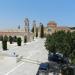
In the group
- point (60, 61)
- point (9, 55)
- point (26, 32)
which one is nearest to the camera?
point (60, 61)

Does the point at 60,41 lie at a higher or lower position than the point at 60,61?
higher

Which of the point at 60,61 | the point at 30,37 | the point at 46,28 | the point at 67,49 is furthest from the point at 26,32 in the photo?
the point at 67,49

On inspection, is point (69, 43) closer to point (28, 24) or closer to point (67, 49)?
point (67, 49)

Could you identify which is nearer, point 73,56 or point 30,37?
point 73,56

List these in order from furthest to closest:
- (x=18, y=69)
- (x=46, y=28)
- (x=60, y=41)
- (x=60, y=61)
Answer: (x=46, y=28) < (x=60, y=61) < (x=18, y=69) < (x=60, y=41)

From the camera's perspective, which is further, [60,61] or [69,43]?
[60,61]

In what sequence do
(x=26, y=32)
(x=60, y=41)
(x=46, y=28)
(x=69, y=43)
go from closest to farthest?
(x=69, y=43)
(x=60, y=41)
(x=26, y=32)
(x=46, y=28)

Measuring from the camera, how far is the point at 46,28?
12181cm

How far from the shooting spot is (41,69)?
2309cm

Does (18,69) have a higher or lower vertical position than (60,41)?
lower

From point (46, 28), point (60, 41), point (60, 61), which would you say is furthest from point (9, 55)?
point (46, 28)

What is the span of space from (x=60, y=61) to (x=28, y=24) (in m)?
52.2

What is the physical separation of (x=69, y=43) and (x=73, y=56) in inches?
112

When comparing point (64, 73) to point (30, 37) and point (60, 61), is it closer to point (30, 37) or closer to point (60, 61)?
point (60, 61)
